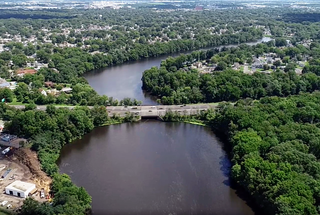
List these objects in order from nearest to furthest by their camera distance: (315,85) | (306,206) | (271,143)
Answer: (306,206) < (271,143) < (315,85)

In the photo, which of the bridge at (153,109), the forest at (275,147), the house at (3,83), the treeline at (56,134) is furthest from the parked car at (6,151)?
the house at (3,83)

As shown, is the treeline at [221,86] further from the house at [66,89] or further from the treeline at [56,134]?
the house at [66,89]

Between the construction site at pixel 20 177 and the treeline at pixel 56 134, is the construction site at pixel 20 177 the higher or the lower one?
the lower one

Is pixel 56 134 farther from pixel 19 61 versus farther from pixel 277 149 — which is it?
pixel 19 61

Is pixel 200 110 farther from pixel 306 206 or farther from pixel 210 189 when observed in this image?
pixel 306 206

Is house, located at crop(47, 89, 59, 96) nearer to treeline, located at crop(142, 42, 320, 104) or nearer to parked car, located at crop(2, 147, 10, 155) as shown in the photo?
treeline, located at crop(142, 42, 320, 104)

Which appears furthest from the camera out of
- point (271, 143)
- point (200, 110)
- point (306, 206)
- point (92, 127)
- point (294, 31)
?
point (294, 31)

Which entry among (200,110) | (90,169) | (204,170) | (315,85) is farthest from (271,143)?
(315,85)
